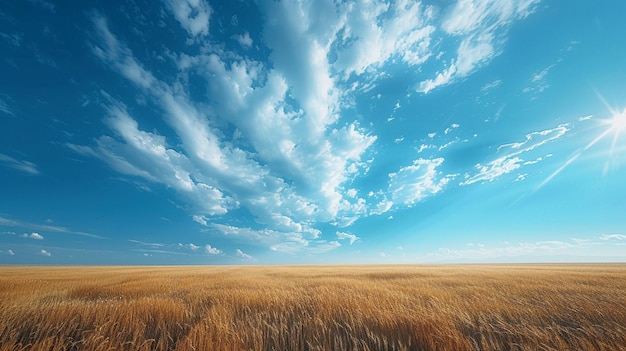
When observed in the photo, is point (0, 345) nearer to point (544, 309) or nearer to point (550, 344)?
point (550, 344)

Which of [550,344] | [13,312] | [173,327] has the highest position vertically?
[13,312]

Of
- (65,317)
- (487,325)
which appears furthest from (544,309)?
(65,317)

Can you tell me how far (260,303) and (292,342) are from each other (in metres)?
3.36

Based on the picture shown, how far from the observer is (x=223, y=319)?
7.07 meters

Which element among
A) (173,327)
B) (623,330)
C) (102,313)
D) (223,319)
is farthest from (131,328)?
(623,330)

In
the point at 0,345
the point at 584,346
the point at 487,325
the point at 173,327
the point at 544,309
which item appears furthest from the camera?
the point at 544,309

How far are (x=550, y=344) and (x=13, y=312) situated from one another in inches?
557

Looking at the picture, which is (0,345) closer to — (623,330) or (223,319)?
(223,319)

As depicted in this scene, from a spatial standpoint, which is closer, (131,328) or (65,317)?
(131,328)

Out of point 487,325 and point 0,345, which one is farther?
point 487,325

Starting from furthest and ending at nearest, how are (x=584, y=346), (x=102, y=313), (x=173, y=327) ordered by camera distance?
(x=102, y=313), (x=173, y=327), (x=584, y=346)

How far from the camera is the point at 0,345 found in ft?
18.9

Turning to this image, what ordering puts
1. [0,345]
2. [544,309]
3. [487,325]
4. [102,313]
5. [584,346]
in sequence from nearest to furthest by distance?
[584,346] → [0,345] → [487,325] → [102,313] → [544,309]

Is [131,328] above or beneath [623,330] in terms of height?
above
